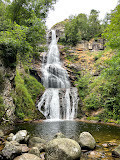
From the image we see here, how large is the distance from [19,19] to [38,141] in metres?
12.8

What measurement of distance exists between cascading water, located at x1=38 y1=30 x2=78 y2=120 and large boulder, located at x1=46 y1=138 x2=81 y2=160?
37.6 ft

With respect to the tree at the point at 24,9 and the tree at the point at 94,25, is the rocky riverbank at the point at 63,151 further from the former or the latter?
the tree at the point at 94,25

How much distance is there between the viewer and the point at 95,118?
1417 centimetres

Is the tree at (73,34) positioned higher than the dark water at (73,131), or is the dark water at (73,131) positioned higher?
the tree at (73,34)

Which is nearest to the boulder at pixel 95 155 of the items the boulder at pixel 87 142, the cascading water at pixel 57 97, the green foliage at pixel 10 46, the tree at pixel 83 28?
the boulder at pixel 87 142

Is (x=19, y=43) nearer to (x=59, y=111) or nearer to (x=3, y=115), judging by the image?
(x=3, y=115)

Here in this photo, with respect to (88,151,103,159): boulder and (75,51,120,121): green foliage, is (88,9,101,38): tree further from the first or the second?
(88,151,103,159): boulder

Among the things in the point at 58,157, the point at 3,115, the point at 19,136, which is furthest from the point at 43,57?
the point at 58,157

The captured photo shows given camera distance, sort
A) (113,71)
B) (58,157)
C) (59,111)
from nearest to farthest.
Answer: (58,157) < (113,71) < (59,111)

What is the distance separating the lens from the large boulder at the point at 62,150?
4.07 m

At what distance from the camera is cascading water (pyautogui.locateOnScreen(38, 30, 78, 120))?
53.4 ft

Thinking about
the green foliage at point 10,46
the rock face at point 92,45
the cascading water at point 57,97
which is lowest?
the cascading water at point 57,97

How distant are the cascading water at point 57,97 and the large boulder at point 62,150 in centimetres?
1145

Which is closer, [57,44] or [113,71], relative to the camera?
[113,71]
